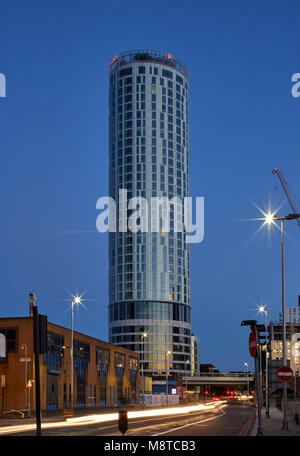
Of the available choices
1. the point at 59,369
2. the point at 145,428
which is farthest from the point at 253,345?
the point at 59,369

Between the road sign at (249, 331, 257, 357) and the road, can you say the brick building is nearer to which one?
the road

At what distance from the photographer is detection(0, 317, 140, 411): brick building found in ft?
235

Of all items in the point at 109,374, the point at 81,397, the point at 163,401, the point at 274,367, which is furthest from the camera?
the point at 274,367

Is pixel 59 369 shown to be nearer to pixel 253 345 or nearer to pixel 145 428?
pixel 145 428

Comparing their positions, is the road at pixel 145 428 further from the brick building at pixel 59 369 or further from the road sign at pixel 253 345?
the brick building at pixel 59 369

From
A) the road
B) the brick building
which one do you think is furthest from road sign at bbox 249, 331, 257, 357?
the brick building

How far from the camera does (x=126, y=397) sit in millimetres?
124062

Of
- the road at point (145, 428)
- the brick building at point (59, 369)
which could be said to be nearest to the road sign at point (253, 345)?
the road at point (145, 428)

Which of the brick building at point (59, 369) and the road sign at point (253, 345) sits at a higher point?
the road sign at point (253, 345)

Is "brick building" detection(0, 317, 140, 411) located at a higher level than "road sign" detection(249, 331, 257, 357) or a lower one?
lower

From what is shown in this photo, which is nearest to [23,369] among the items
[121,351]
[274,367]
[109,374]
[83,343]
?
[83,343]

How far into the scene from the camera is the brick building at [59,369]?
235 feet
